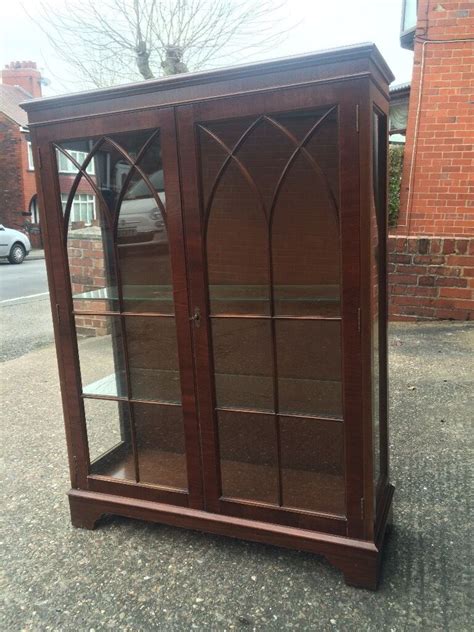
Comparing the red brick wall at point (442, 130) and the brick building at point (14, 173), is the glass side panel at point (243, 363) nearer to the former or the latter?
the red brick wall at point (442, 130)

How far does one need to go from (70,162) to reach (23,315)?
6701mm

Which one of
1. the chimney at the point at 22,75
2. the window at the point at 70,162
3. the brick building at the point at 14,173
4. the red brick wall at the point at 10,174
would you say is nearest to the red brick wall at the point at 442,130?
the window at the point at 70,162

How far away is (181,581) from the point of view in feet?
6.86

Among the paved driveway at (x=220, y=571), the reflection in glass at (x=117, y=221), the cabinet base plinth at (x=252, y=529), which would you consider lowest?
the paved driveway at (x=220, y=571)

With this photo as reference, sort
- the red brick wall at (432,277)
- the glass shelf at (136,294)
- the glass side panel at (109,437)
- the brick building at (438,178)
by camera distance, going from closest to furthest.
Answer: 1. the glass shelf at (136,294)
2. the glass side panel at (109,437)
3. the red brick wall at (432,277)
4. the brick building at (438,178)

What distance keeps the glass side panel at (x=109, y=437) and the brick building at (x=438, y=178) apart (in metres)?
4.11

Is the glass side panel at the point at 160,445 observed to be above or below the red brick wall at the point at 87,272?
below

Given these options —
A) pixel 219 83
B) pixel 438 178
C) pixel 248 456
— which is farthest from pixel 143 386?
pixel 438 178

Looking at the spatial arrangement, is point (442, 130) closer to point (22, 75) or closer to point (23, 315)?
point (23, 315)

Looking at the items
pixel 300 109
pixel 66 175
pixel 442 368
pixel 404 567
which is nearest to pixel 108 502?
pixel 404 567

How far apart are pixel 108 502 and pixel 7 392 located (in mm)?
2629

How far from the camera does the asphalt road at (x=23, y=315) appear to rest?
644cm

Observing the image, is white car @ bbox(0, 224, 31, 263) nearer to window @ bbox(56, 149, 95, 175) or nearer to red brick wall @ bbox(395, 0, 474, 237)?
red brick wall @ bbox(395, 0, 474, 237)

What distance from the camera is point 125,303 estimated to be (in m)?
2.32
